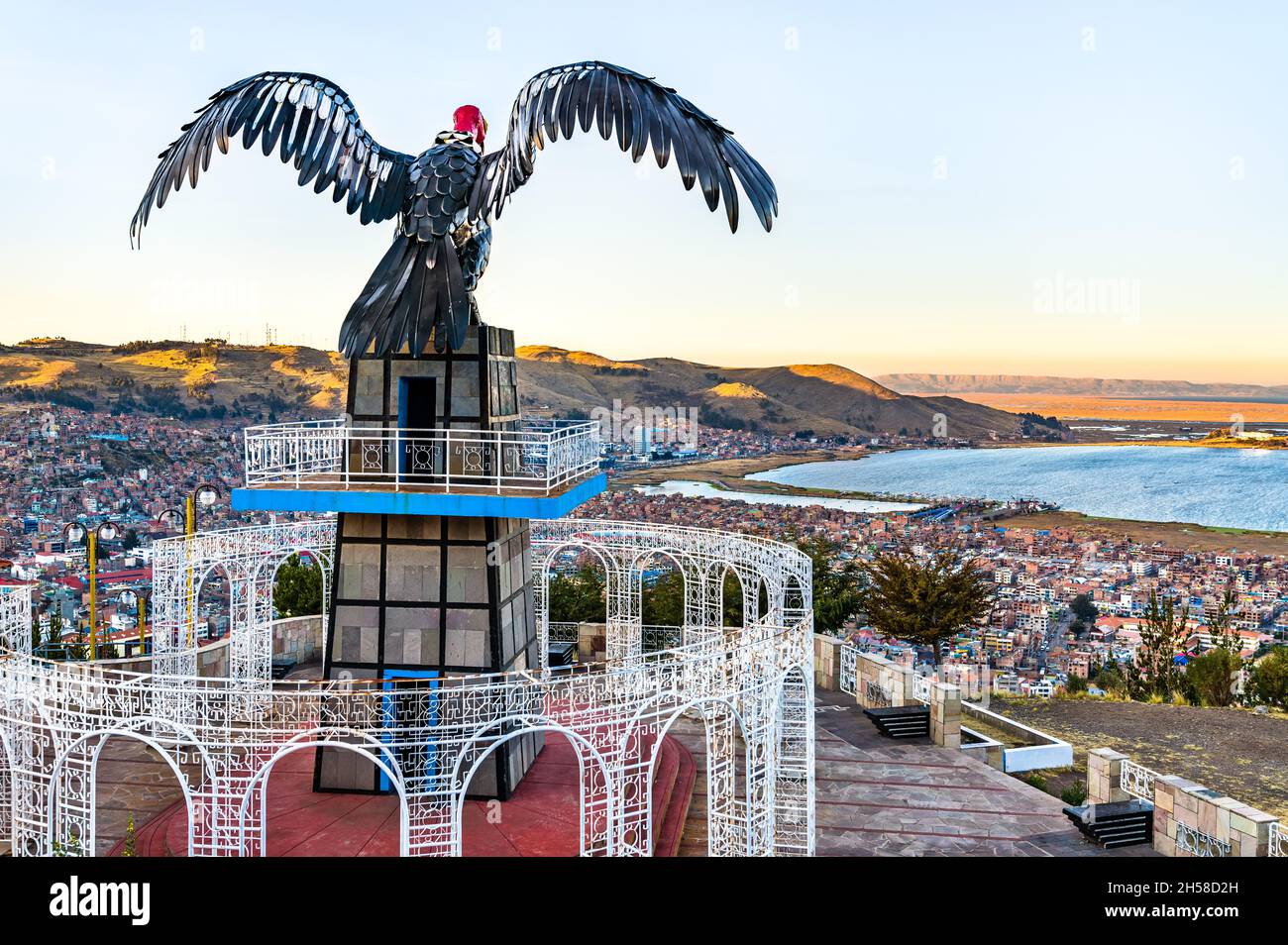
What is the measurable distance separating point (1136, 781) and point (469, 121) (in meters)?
13.9

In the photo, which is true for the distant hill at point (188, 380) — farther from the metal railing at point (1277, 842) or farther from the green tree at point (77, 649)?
the metal railing at point (1277, 842)

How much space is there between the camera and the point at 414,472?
1501cm

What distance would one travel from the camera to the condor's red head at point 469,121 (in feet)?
49.5

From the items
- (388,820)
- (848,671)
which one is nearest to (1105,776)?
(848,671)

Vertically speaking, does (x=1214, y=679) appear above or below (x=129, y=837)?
below

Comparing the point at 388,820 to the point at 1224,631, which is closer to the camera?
the point at 388,820

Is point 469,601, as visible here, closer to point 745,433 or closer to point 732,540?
point 732,540

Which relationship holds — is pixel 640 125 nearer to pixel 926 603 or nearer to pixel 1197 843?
pixel 1197 843

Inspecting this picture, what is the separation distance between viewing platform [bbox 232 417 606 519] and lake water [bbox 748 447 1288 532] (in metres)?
54.8

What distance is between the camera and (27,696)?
1155cm

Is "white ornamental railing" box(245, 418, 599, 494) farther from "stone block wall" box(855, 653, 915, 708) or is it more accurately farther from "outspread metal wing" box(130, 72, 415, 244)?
"stone block wall" box(855, 653, 915, 708)

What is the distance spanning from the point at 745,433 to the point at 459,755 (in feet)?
215

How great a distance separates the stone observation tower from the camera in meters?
14.6
